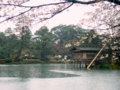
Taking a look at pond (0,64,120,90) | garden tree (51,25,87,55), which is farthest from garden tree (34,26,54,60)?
pond (0,64,120,90)

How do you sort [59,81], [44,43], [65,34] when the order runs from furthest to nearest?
[65,34]
[44,43]
[59,81]

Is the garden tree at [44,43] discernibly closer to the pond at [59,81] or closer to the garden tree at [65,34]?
the garden tree at [65,34]

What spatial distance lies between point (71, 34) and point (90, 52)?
1409 inches

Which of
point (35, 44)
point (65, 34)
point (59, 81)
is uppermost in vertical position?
point (65, 34)

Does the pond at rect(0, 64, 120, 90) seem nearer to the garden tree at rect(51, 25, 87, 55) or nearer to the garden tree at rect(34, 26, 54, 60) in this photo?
the garden tree at rect(34, 26, 54, 60)

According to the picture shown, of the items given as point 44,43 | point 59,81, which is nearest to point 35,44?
point 44,43

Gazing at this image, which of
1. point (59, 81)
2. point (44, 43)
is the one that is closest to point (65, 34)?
point (44, 43)

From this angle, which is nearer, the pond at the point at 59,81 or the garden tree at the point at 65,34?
the pond at the point at 59,81

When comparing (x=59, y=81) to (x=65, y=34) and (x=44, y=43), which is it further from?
(x=65, y=34)

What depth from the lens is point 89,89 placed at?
A: 11000 mm

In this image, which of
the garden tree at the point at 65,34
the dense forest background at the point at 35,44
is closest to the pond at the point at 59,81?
the dense forest background at the point at 35,44

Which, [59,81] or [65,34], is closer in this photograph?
[59,81]

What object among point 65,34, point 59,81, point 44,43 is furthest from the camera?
point 65,34

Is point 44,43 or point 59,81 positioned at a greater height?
point 44,43
